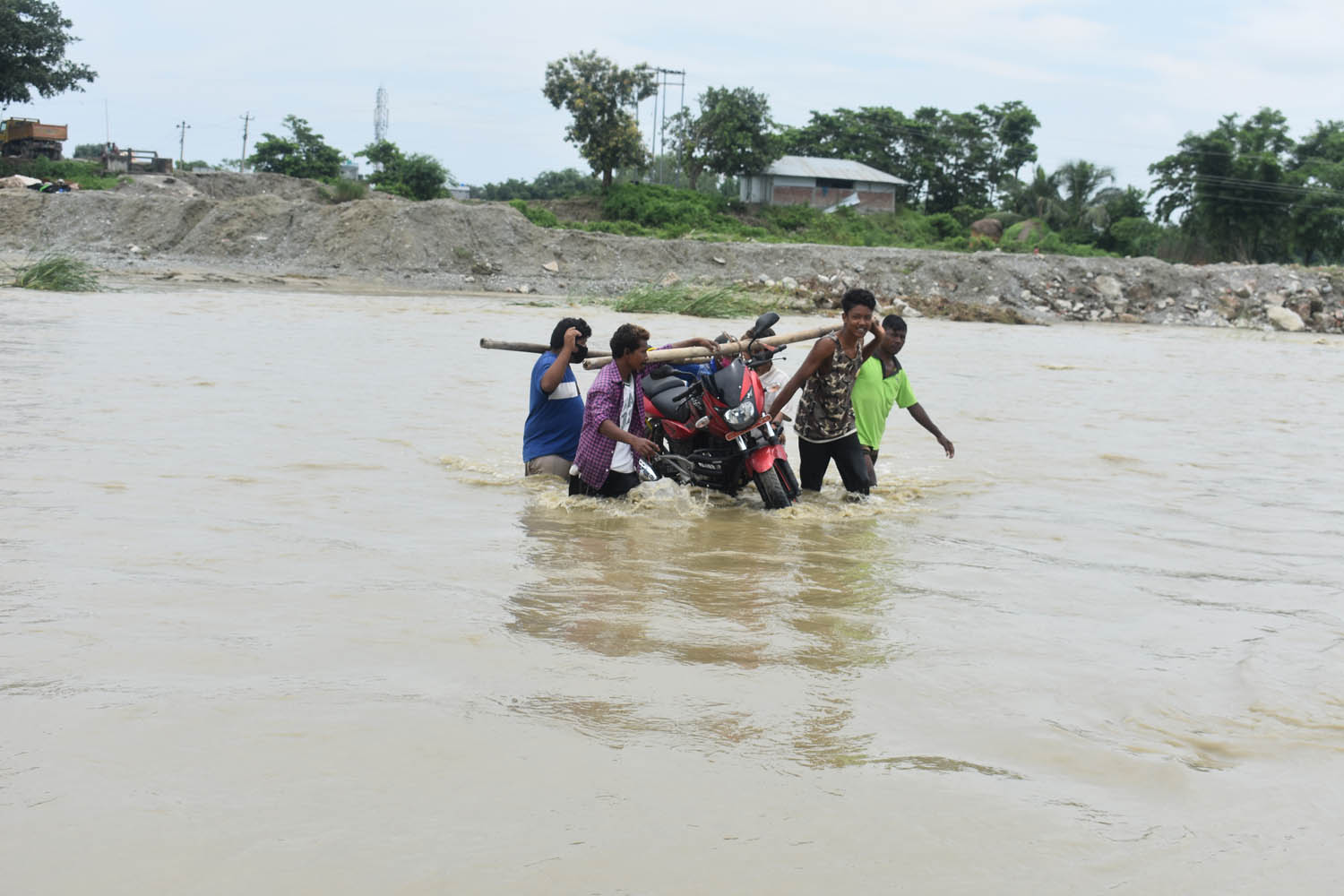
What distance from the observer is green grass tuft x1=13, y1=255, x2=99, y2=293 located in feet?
64.2

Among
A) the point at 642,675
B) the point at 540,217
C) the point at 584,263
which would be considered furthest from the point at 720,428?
the point at 540,217

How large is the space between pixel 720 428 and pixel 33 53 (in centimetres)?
4629

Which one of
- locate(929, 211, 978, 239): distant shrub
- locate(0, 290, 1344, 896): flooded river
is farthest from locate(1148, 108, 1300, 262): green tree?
locate(0, 290, 1344, 896): flooded river

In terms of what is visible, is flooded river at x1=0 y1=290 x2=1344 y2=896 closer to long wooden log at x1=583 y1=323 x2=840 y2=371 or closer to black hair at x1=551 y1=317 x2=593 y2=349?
long wooden log at x1=583 y1=323 x2=840 y2=371

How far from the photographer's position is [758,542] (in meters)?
5.85

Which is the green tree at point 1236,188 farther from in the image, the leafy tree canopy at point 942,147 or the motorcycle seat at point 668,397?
the motorcycle seat at point 668,397

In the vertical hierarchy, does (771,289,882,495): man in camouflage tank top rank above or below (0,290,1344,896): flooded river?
above

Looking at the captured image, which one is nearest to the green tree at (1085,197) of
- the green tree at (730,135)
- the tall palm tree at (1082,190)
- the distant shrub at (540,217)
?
the tall palm tree at (1082,190)

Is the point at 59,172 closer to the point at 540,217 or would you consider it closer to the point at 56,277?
the point at 540,217

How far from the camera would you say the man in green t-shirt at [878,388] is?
22.0 ft

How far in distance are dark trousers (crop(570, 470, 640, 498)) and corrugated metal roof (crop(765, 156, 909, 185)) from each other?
143ft

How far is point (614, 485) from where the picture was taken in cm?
643

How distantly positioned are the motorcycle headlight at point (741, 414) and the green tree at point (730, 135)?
42151 millimetres

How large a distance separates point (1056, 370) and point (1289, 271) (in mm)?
20392
